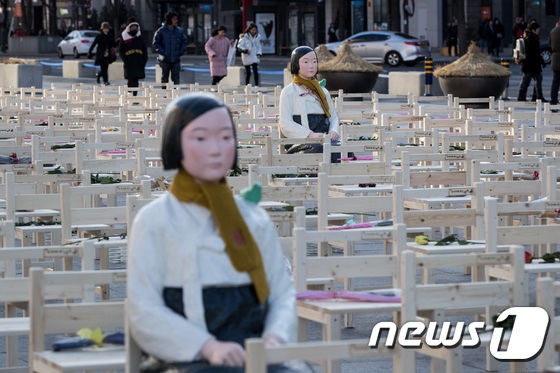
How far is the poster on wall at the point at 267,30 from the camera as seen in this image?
2272 inches

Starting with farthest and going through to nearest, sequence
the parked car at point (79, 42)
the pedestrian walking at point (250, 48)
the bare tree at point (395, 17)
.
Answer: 1. the parked car at point (79, 42)
2. the bare tree at point (395, 17)
3. the pedestrian walking at point (250, 48)

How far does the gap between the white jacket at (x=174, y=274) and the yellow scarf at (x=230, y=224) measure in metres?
0.03

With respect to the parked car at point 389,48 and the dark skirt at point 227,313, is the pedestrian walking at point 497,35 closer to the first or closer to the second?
the parked car at point 389,48

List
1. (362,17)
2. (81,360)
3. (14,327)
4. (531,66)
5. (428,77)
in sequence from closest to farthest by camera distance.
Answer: (81,360)
(14,327)
(531,66)
(428,77)
(362,17)

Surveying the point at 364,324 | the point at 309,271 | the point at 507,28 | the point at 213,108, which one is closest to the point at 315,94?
the point at 364,324

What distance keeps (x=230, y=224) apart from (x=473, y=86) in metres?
20.8

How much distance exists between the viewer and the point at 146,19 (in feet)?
232

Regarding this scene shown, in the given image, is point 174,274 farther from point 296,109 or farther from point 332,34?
point 332,34

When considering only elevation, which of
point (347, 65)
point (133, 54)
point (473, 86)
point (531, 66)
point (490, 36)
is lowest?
point (473, 86)

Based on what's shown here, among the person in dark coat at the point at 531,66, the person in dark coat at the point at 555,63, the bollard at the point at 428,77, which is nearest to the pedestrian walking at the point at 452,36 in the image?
the bollard at the point at 428,77

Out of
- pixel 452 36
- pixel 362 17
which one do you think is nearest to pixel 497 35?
pixel 452 36

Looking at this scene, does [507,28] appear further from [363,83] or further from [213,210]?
[213,210]

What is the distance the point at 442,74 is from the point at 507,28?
35435 millimetres

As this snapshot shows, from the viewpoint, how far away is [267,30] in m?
58.1
